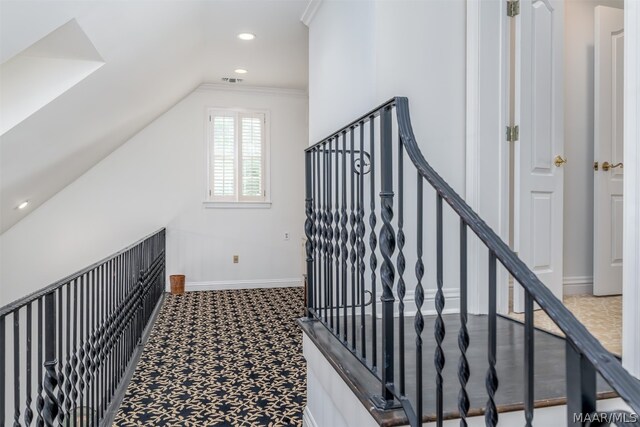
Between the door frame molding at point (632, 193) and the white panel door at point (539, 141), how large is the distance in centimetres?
102

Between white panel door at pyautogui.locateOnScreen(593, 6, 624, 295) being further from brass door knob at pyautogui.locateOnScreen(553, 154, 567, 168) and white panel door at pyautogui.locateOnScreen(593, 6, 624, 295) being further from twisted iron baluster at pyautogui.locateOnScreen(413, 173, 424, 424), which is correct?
twisted iron baluster at pyautogui.locateOnScreen(413, 173, 424, 424)

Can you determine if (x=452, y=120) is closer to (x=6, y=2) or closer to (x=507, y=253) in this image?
(x=507, y=253)

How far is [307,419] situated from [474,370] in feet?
3.50

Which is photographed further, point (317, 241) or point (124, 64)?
point (124, 64)

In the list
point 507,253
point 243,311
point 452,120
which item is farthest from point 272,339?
point 507,253

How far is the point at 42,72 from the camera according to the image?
295 centimetres

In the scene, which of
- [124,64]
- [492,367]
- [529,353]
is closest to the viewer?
[529,353]

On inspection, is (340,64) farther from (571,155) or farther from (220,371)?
(220,371)

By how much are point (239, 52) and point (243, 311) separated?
9.23 feet

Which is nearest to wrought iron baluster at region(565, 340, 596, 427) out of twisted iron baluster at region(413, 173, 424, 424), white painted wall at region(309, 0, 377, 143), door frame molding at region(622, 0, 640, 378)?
twisted iron baluster at region(413, 173, 424, 424)

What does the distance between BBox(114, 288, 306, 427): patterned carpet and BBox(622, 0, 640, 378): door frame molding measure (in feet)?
5.42

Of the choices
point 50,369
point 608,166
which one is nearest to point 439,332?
point 50,369

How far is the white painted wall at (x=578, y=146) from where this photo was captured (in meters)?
3.55

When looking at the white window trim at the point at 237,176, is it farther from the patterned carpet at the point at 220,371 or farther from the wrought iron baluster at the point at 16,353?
the wrought iron baluster at the point at 16,353
